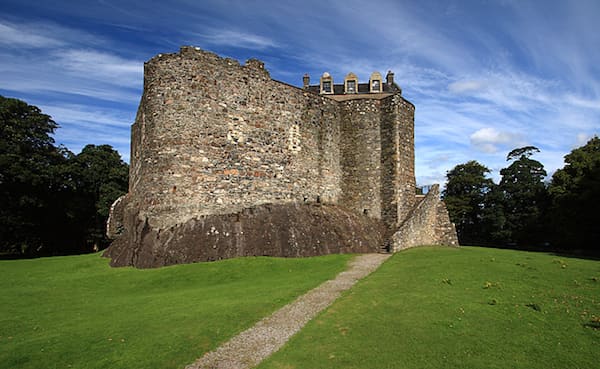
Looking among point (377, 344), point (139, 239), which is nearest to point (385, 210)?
point (139, 239)

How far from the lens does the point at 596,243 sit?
105 ft

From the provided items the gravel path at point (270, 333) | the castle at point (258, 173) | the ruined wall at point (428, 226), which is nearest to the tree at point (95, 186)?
the castle at point (258, 173)

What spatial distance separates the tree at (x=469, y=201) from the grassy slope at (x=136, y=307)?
140 feet

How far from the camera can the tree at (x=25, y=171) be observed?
29766 mm

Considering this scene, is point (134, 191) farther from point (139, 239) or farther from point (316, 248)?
point (316, 248)

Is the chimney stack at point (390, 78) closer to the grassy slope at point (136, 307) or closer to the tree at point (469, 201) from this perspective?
the tree at point (469, 201)

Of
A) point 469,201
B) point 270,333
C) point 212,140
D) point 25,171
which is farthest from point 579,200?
point 25,171

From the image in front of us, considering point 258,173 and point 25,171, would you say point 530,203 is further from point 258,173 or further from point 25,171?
point 25,171

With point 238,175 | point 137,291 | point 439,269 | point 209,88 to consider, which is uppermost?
point 209,88

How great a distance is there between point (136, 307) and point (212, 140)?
1059cm

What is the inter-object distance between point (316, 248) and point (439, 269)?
7638mm

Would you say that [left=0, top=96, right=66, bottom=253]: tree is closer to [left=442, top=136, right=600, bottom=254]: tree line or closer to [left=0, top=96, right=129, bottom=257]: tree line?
[left=0, top=96, right=129, bottom=257]: tree line

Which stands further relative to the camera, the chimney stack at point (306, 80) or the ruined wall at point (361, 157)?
the chimney stack at point (306, 80)

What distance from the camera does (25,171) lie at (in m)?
29.7
